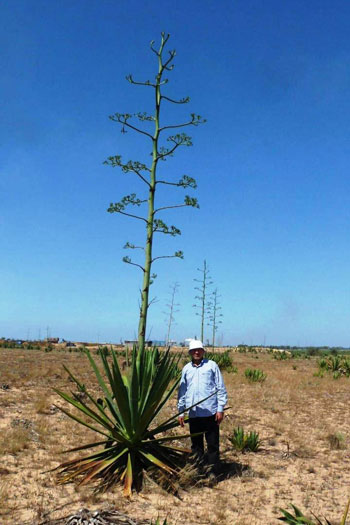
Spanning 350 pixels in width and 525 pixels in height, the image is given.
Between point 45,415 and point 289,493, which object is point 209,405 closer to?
point 289,493


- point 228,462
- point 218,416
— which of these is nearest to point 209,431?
point 218,416

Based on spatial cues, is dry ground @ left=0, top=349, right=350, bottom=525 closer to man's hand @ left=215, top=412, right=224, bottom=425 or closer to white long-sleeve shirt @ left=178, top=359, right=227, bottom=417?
man's hand @ left=215, top=412, right=224, bottom=425

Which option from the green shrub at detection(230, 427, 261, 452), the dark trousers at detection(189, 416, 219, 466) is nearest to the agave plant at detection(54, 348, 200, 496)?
the dark trousers at detection(189, 416, 219, 466)

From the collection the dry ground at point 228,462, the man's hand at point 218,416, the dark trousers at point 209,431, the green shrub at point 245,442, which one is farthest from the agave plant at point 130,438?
the green shrub at point 245,442

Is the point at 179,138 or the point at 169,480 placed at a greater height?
the point at 179,138

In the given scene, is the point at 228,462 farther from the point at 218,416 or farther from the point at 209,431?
the point at 218,416

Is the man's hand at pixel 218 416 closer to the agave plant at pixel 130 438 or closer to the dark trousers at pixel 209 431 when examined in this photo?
the dark trousers at pixel 209 431

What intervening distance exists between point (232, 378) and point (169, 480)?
33.8 ft

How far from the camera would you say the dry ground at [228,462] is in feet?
15.0

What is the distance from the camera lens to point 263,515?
465 centimetres

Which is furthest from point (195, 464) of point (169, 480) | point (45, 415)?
point (45, 415)

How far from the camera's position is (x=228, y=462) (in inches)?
257

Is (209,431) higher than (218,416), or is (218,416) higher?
(218,416)

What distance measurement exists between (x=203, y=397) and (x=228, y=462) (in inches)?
61.4
